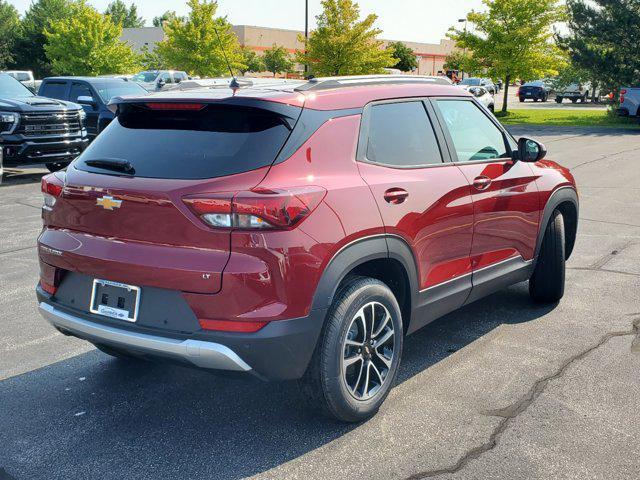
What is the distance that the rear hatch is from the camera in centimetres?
316

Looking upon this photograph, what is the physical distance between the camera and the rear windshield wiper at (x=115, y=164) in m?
3.46

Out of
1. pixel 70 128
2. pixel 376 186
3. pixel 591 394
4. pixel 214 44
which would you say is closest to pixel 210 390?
pixel 376 186

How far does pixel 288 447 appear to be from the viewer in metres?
3.42

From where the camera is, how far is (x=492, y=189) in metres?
4.61

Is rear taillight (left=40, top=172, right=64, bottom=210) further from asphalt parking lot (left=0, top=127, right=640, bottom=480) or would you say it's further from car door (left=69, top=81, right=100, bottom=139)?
car door (left=69, top=81, right=100, bottom=139)

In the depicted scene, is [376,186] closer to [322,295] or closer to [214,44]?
[322,295]

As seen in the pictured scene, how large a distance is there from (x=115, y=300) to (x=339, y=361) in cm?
112

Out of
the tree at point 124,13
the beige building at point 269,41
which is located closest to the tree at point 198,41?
the beige building at point 269,41

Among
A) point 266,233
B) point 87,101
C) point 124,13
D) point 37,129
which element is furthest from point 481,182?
point 124,13

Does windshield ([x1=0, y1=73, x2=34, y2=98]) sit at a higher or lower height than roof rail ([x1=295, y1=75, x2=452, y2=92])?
lower

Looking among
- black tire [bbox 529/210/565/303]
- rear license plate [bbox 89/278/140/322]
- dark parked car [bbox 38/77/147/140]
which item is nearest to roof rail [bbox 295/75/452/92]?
rear license plate [bbox 89/278/140/322]

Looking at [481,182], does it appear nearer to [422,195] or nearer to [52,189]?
[422,195]

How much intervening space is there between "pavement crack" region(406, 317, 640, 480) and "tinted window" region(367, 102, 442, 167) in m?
1.45

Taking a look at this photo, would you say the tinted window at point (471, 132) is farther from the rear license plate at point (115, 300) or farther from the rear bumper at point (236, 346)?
the rear license plate at point (115, 300)
